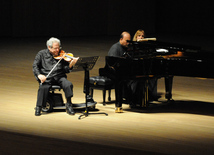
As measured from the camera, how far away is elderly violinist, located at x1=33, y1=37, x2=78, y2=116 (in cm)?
576

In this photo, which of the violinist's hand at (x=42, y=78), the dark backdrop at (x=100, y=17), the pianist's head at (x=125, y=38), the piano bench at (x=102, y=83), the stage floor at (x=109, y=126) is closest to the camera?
the stage floor at (x=109, y=126)

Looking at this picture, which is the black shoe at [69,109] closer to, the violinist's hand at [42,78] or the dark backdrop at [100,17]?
the violinist's hand at [42,78]

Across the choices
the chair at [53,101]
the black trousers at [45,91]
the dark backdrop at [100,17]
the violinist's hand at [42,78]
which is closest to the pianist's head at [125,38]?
the black trousers at [45,91]

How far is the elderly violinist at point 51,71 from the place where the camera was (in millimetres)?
5762

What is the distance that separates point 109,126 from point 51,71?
1169mm

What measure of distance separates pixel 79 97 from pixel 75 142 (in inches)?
92.2

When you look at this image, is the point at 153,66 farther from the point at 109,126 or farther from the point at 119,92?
the point at 109,126

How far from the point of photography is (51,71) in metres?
5.82

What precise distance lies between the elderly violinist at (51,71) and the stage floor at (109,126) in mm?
227

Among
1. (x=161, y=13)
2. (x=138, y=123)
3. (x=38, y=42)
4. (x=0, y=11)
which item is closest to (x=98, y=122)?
(x=138, y=123)

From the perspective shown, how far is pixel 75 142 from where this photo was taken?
455cm

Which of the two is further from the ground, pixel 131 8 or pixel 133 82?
pixel 131 8

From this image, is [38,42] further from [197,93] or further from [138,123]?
[138,123]

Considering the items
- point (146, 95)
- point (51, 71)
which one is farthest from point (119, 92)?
point (51, 71)
